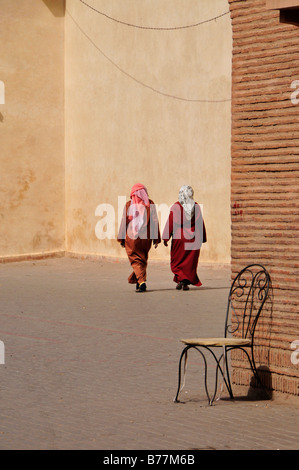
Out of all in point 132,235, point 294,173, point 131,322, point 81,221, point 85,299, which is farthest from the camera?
point 81,221

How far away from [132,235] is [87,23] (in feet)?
27.4

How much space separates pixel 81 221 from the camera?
2322 cm

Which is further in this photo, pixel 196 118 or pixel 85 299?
pixel 196 118

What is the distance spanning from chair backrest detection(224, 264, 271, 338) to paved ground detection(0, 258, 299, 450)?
1.80 feet

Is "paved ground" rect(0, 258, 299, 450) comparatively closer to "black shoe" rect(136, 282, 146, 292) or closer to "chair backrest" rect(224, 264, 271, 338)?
"black shoe" rect(136, 282, 146, 292)

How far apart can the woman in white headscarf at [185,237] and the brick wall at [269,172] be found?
28.0 feet

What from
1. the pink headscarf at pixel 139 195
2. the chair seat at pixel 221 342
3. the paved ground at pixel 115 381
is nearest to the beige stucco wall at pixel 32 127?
the pink headscarf at pixel 139 195

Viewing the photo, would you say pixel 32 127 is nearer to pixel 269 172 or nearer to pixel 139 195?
pixel 139 195

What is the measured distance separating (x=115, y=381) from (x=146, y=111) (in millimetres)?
13520

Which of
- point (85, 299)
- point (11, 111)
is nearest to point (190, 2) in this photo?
point (11, 111)

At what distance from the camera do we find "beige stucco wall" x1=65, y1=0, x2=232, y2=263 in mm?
19359

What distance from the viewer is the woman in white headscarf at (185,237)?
16203 mm

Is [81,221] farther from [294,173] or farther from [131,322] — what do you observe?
[294,173]

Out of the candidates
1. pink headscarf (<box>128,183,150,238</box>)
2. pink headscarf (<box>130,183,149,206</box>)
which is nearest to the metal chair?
pink headscarf (<box>128,183,150,238</box>)
